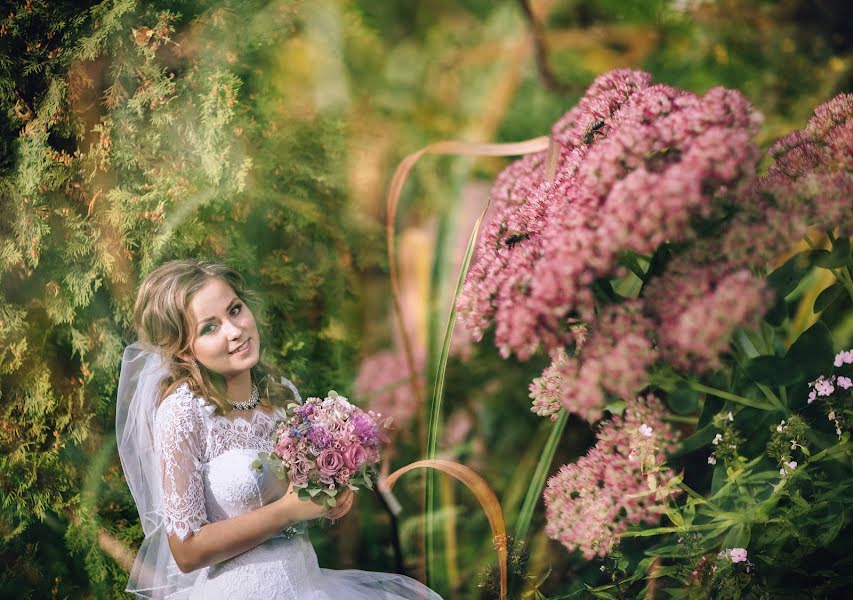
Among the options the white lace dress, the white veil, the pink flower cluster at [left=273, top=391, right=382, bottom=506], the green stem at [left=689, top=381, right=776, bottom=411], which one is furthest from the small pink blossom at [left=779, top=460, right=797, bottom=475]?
the white veil

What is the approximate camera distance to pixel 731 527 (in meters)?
1.11

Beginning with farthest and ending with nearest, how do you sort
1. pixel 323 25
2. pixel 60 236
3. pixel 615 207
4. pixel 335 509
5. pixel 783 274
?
1. pixel 323 25
2. pixel 60 236
3. pixel 335 509
4. pixel 783 274
5. pixel 615 207

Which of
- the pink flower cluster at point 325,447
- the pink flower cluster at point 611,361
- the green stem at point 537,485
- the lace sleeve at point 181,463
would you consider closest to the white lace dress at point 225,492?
the lace sleeve at point 181,463

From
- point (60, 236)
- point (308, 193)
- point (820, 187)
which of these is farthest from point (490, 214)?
point (60, 236)

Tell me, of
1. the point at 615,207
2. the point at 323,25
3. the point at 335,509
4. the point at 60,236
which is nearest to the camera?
the point at 615,207

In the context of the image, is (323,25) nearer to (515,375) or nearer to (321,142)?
(321,142)

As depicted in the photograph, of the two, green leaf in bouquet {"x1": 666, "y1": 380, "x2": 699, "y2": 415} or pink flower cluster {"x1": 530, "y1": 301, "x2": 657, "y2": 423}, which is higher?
pink flower cluster {"x1": 530, "y1": 301, "x2": 657, "y2": 423}

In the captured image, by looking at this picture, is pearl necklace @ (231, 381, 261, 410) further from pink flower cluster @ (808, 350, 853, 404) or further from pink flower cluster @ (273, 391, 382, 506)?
pink flower cluster @ (808, 350, 853, 404)

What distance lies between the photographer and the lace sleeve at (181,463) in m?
1.17

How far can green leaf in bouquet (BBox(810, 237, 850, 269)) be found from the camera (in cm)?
101

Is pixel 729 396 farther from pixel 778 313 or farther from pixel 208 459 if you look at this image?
pixel 208 459

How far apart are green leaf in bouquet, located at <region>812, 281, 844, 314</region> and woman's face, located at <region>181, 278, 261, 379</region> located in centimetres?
85

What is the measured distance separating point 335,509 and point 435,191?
744mm

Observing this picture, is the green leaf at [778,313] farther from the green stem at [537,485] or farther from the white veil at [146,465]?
the white veil at [146,465]
